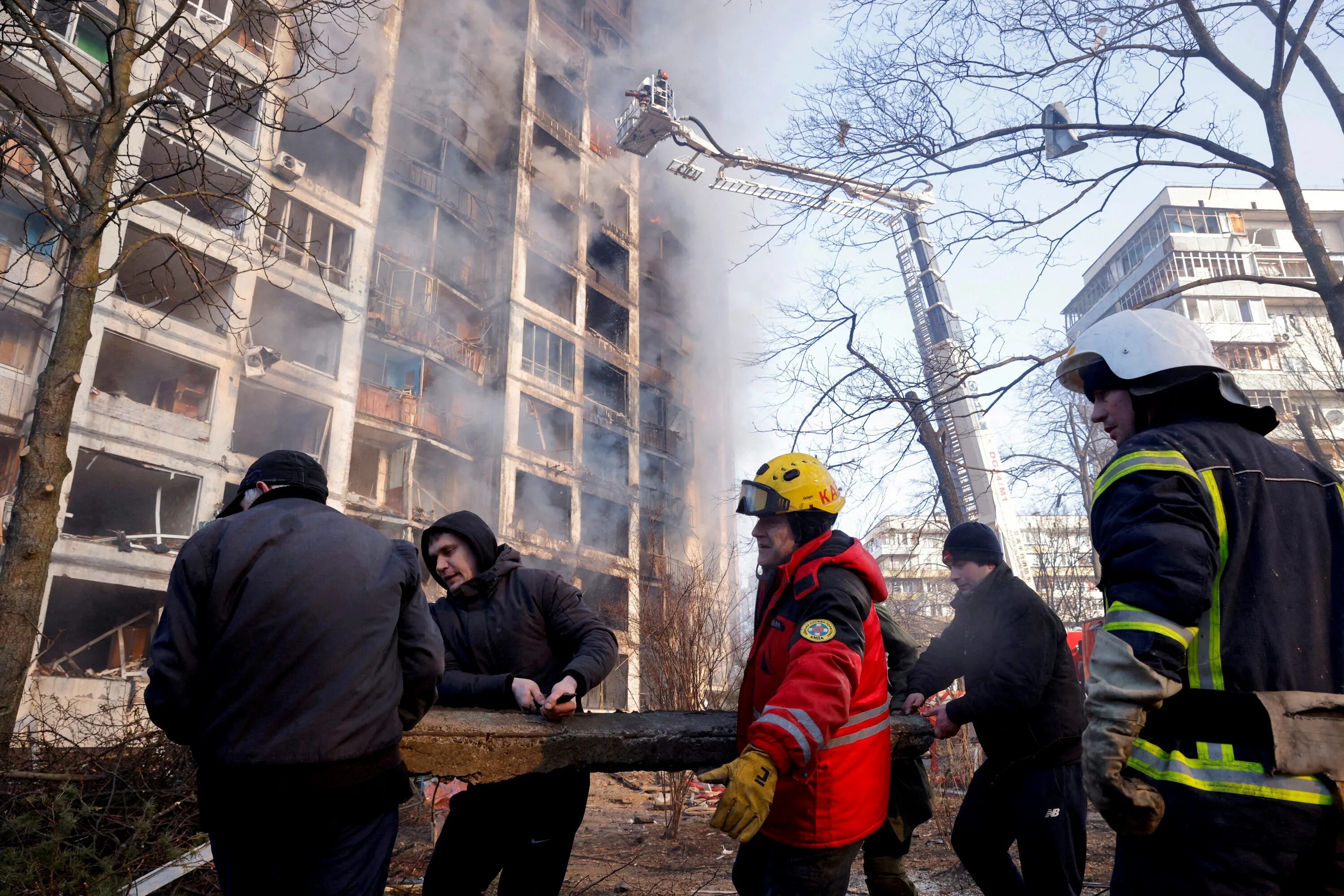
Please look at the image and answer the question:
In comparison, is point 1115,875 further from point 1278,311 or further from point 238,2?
point 1278,311

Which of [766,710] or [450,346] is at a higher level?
[450,346]

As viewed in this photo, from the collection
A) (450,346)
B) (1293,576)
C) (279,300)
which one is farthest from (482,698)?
(450,346)

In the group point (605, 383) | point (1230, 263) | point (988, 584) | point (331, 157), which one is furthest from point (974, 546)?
point (1230, 263)

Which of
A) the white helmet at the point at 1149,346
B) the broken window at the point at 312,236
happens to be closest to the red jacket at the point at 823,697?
the white helmet at the point at 1149,346

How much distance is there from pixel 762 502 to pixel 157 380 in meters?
20.9

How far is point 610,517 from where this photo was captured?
31531 mm

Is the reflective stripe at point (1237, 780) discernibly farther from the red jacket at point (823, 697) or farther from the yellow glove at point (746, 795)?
the yellow glove at point (746, 795)

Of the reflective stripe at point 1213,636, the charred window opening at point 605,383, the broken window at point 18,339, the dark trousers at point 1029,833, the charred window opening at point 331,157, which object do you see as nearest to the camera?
the reflective stripe at point 1213,636

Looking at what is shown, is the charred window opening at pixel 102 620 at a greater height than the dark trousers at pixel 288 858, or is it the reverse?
the charred window opening at pixel 102 620

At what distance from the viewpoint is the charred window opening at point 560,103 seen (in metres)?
33.9

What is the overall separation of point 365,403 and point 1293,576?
23.5 meters

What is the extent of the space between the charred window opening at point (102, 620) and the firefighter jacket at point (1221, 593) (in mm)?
19677

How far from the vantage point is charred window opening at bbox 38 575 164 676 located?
17.0 metres

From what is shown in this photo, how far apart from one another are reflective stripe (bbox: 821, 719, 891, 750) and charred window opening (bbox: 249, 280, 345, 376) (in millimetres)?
21064
